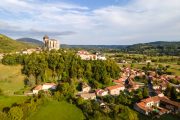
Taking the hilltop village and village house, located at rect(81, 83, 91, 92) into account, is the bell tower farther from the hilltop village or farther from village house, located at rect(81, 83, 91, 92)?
village house, located at rect(81, 83, 91, 92)

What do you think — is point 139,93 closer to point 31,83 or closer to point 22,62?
point 31,83

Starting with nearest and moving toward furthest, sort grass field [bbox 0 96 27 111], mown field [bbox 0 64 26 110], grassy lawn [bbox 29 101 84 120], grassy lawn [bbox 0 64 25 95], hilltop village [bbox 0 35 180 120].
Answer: grassy lawn [bbox 29 101 84 120]
hilltop village [bbox 0 35 180 120]
grass field [bbox 0 96 27 111]
mown field [bbox 0 64 26 110]
grassy lawn [bbox 0 64 25 95]

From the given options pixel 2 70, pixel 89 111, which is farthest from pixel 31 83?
pixel 89 111

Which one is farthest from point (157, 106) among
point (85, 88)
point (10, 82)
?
point (10, 82)

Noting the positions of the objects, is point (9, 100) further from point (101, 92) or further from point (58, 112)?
point (101, 92)

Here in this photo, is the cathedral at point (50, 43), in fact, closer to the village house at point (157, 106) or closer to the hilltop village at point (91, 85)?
the hilltop village at point (91, 85)

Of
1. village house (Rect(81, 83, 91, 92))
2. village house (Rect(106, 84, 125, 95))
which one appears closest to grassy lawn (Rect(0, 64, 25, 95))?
village house (Rect(81, 83, 91, 92))

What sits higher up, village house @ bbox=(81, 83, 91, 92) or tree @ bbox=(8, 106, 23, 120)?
tree @ bbox=(8, 106, 23, 120)
